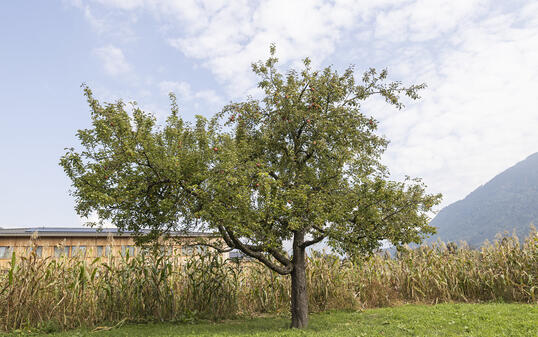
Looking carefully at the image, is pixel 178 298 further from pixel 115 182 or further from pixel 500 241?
pixel 500 241

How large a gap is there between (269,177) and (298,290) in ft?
13.7

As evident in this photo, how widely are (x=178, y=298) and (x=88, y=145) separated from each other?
6528 mm

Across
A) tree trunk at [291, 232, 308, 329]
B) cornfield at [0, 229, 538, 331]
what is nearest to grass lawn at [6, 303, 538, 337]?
tree trunk at [291, 232, 308, 329]

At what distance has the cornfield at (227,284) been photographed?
1127cm

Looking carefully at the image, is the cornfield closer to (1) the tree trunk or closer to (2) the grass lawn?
(2) the grass lawn

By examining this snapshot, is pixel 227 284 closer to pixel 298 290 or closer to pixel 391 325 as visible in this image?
pixel 298 290

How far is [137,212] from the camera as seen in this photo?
35.1 feet

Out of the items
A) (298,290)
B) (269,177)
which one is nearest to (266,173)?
(269,177)

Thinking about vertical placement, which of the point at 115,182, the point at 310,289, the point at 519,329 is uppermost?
the point at 115,182

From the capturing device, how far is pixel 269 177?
9.75 meters

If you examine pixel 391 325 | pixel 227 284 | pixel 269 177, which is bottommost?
pixel 391 325

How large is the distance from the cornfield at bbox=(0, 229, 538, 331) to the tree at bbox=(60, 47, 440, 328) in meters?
1.86

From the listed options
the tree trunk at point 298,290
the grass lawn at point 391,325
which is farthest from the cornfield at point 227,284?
the tree trunk at point 298,290

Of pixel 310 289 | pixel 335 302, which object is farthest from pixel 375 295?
pixel 310 289
